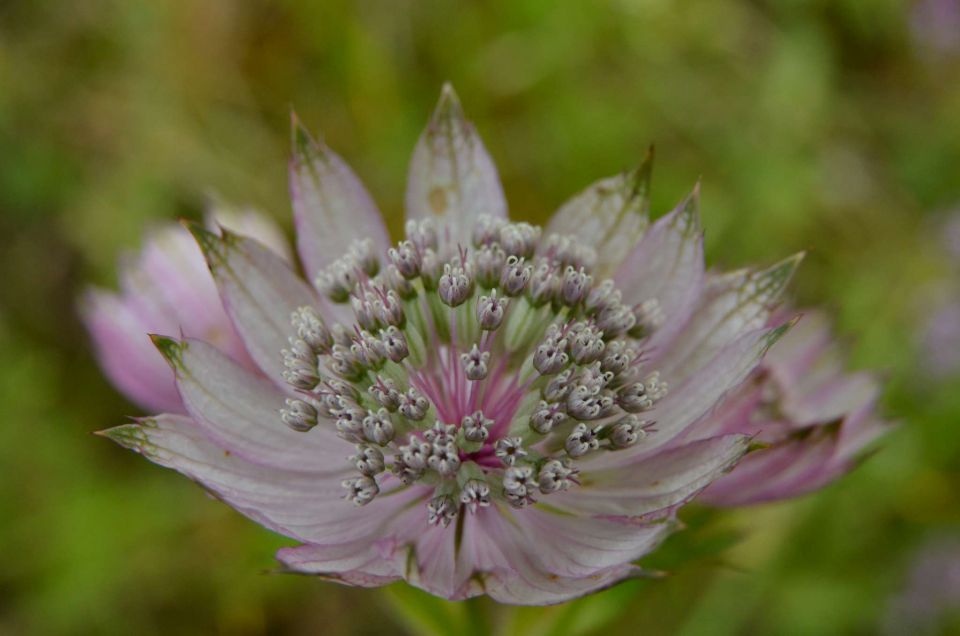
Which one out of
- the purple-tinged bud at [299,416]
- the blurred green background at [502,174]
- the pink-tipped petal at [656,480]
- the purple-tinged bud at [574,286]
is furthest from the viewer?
the blurred green background at [502,174]

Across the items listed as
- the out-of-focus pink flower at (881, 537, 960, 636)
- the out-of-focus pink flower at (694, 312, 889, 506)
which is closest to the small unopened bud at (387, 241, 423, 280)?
the out-of-focus pink flower at (694, 312, 889, 506)

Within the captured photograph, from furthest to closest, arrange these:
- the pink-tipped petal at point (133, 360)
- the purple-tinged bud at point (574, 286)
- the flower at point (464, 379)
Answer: the pink-tipped petal at point (133, 360)
the purple-tinged bud at point (574, 286)
the flower at point (464, 379)

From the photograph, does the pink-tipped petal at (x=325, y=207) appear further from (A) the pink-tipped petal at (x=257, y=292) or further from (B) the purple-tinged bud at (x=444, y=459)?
(B) the purple-tinged bud at (x=444, y=459)

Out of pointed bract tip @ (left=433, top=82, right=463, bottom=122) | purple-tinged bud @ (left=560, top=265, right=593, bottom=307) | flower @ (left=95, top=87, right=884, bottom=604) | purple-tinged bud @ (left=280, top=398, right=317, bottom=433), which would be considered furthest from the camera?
pointed bract tip @ (left=433, top=82, right=463, bottom=122)

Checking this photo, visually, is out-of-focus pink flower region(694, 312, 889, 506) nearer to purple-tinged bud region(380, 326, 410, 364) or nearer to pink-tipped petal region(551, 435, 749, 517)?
pink-tipped petal region(551, 435, 749, 517)

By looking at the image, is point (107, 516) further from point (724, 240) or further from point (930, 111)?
point (930, 111)

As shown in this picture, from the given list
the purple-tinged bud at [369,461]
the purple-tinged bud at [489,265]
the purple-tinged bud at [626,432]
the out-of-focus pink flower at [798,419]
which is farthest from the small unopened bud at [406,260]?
the out-of-focus pink flower at [798,419]

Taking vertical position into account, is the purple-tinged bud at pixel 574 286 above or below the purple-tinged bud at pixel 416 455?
above

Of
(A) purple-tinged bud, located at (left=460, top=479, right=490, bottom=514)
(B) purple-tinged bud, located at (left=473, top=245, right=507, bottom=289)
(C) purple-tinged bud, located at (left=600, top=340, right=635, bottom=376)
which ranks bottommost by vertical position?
(A) purple-tinged bud, located at (left=460, top=479, right=490, bottom=514)

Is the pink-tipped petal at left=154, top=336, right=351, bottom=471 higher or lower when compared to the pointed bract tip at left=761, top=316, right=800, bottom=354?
lower
